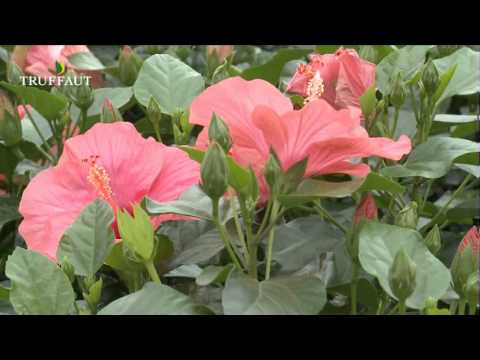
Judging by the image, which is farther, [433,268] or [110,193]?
[110,193]

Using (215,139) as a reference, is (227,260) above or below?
below

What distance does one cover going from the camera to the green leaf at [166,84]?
3.68ft

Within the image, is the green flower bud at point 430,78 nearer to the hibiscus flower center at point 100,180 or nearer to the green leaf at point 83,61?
the hibiscus flower center at point 100,180

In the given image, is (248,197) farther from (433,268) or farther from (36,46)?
(36,46)

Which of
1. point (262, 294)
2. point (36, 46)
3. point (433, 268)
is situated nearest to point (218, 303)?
point (262, 294)

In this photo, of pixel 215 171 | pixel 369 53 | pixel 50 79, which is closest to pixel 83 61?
pixel 50 79

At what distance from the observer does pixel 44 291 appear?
2.48ft

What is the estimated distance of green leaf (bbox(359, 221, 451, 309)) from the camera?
0.75 metres

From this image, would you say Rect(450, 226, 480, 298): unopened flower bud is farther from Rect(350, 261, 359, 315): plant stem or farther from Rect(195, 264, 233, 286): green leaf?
Rect(195, 264, 233, 286): green leaf

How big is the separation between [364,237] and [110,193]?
30 centimetres

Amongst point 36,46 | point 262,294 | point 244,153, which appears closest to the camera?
point 262,294

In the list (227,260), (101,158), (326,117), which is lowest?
(227,260)

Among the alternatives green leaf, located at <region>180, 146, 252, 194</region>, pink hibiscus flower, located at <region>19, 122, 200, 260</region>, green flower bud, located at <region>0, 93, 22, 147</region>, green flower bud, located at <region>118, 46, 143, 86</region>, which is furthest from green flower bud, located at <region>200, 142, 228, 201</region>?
green flower bud, located at <region>118, 46, 143, 86</region>

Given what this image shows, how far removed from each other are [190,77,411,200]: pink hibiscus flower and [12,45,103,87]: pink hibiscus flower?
0.65m
